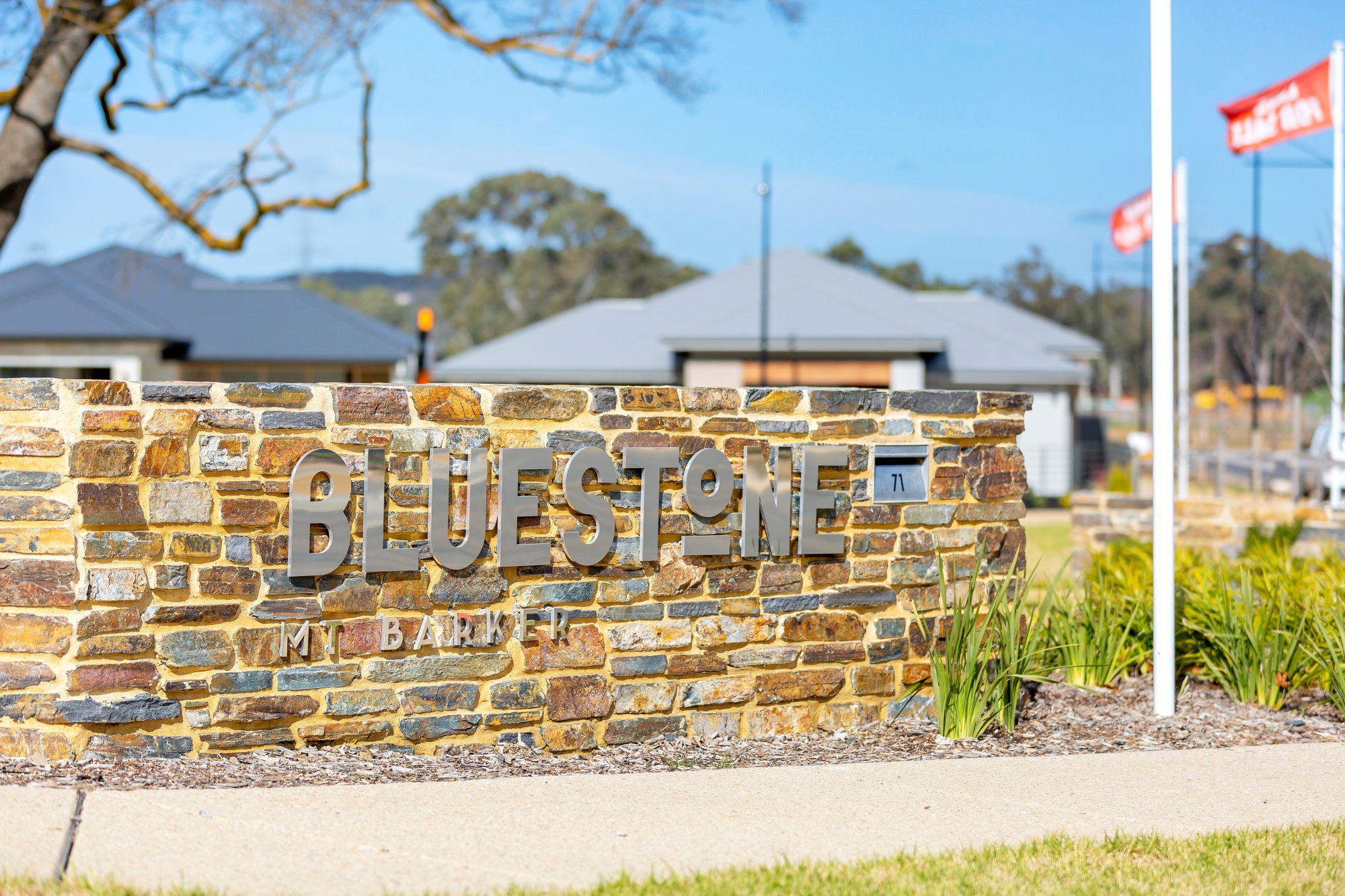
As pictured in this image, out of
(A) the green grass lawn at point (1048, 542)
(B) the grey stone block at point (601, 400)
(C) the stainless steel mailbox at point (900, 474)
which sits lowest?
(A) the green grass lawn at point (1048, 542)

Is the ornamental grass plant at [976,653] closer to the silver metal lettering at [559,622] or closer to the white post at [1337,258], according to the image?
the silver metal lettering at [559,622]

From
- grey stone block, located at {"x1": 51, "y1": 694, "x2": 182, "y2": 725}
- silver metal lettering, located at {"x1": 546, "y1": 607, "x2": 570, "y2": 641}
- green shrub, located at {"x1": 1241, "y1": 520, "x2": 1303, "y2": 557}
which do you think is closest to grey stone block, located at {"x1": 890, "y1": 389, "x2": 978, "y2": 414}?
silver metal lettering, located at {"x1": 546, "y1": 607, "x2": 570, "y2": 641}

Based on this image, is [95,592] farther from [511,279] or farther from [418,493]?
[511,279]

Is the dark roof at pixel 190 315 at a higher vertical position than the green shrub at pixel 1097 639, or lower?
higher

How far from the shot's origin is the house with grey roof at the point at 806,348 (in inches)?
1039

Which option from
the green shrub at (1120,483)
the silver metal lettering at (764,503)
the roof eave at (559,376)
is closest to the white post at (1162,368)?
the silver metal lettering at (764,503)

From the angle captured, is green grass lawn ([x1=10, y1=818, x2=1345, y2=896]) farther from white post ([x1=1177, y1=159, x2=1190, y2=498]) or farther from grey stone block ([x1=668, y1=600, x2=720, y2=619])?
white post ([x1=1177, y1=159, x2=1190, y2=498])

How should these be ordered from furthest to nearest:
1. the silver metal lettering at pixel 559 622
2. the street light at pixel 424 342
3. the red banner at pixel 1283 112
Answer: the red banner at pixel 1283 112 < the street light at pixel 424 342 < the silver metal lettering at pixel 559 622

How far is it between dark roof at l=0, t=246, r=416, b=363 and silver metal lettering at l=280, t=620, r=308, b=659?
16.9 meters

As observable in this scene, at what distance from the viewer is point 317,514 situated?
5645 millimetres

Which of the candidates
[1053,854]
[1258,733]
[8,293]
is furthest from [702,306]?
[1053,854]

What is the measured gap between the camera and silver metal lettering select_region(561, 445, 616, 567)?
238 inches

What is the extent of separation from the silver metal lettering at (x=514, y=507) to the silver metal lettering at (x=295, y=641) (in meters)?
0.95

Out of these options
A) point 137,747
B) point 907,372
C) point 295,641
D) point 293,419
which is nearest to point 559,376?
point 907,372
